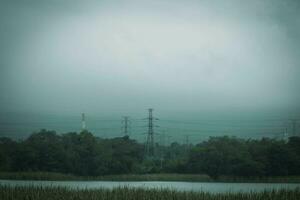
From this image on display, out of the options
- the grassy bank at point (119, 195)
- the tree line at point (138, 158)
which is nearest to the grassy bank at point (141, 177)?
the tree line at point (138, 158)

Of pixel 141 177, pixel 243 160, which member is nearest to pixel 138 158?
pixel 141 177

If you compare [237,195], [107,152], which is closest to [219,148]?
[107,152]

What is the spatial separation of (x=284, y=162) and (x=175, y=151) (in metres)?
17.2

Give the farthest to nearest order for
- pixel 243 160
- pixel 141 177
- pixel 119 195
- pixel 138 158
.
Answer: pixel 138 158, pixel 243 160, pixel 141 177, pixel 119 195

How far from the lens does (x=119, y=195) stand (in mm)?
25000

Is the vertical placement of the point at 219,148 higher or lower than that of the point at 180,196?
higher

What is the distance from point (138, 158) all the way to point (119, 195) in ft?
99.0

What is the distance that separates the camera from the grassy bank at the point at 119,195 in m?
24.1

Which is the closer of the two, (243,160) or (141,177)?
(141,177)

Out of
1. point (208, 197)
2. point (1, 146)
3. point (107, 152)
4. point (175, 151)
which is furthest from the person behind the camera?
point (175, 151)

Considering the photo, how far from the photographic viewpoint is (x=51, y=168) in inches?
2127

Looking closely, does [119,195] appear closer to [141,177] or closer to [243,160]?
[141,177]

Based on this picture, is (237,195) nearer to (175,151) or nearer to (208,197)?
(208,197)

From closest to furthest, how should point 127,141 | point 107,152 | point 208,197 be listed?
1. point 208,197
2. point 107,152
3. point 127,141
